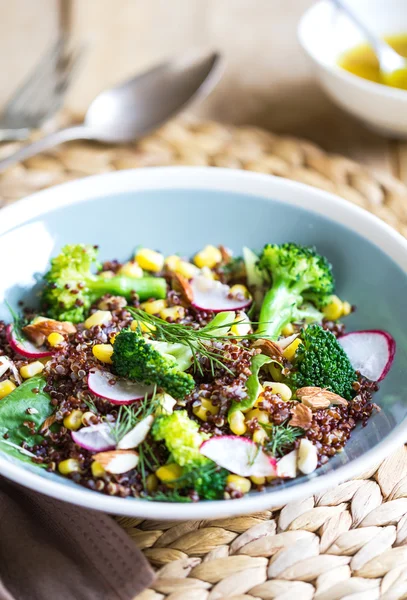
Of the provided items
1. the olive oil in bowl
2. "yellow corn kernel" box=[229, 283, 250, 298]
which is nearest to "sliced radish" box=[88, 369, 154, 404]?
"yellow corn kernel" box=[229, 283, 250, 298]

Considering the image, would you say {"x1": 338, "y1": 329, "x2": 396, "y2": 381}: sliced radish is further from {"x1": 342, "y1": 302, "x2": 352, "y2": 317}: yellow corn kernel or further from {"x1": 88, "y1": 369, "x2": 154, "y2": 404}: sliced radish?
{"x1": 88, "y1": 369, "x2": 154, "y2": 404}: sliced radish

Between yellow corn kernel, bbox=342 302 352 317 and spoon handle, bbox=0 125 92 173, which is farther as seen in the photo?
spoon handle, bbox=0 125 92 173

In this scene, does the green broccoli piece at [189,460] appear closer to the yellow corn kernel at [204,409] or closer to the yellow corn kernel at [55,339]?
the yellow corn kernel at [204,409]

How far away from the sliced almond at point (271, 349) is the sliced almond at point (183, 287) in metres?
0.43

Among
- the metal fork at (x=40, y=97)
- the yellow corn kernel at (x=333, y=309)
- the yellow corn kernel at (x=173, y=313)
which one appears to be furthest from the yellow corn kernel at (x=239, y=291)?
the metal fork at (x=40, y=97)

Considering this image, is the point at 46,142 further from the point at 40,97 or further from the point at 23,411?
the point at 23,411

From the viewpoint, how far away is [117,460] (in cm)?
234

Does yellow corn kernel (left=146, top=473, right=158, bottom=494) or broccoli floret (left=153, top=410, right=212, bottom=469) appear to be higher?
broccoli floret (left=153, top=410, right=212, bottom=469)

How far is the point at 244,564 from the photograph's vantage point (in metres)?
2.44

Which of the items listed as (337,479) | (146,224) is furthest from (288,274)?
(337,479)

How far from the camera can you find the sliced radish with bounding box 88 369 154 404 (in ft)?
8.23

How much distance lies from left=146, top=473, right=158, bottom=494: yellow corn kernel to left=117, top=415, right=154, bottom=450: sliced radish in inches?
4.4

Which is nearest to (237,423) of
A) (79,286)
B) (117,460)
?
(117,460)

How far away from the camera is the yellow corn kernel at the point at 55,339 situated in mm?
2781
